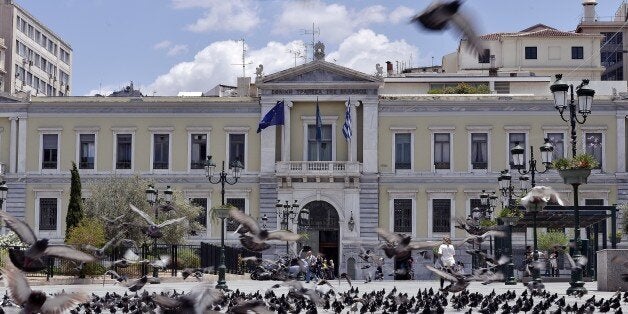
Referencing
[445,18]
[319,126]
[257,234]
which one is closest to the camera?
[445,18]

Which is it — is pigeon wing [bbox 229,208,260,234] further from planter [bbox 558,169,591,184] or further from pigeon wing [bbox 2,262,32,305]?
planter [bbox 558,169,591,184]

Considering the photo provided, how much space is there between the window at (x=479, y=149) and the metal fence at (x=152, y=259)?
45.4 ft

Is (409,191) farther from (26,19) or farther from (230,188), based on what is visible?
(26,19)

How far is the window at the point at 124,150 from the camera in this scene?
57.3m

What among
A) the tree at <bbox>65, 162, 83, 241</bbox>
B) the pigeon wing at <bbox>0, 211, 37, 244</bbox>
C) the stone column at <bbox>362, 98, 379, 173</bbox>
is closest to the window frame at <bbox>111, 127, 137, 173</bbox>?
the stone column at <bbox>362, 98, 379, 173</bbox>

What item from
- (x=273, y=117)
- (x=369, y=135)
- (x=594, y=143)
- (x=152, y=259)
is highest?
(x=273, y=117)

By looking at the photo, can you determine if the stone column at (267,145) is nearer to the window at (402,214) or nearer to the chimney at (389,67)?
the window at (402,214)

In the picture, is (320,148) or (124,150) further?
(124,150)

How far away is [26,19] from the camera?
90.7 meters

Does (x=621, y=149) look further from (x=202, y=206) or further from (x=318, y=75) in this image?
(x=202, y=206)

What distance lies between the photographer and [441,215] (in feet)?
185

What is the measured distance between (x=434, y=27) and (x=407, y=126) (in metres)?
50.8

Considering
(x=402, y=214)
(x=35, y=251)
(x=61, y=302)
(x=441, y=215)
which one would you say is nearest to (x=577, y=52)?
(x=441, y=215)

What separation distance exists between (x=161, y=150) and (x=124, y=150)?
179cm
